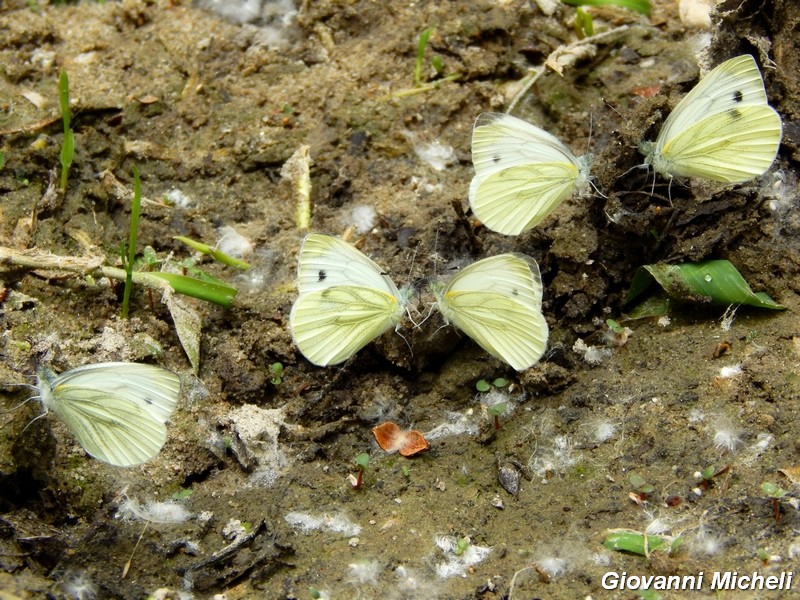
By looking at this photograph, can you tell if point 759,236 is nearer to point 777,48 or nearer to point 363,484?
point 777,48

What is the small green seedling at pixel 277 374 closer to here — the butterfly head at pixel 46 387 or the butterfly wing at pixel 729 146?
the butterfly head at pixel 46 387

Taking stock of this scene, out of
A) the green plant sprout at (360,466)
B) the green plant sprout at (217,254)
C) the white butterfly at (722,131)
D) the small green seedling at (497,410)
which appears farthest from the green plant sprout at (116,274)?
the white butterfly at (722,131)

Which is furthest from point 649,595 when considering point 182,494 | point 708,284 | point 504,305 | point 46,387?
point 46,387

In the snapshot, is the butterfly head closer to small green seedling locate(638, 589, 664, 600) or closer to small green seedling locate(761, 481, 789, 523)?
small green seedling locate(638, 589, 664, 600)

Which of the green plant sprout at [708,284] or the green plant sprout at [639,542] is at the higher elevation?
the green plant sprout at [708,284]

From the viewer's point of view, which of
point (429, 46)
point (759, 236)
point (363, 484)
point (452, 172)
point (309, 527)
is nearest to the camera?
point (309, 527)

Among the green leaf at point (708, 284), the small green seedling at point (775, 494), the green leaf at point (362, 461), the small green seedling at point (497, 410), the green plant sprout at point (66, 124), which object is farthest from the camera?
the green plant sprout at point (66, 124)

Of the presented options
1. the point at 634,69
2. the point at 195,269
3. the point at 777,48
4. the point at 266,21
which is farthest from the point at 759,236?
the point at 266,21

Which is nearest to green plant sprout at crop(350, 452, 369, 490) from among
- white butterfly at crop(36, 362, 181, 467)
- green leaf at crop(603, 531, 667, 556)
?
white butterfly at crop(36, 362, 181, 467)
